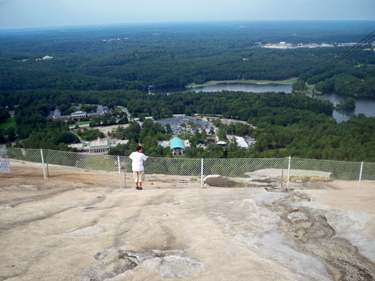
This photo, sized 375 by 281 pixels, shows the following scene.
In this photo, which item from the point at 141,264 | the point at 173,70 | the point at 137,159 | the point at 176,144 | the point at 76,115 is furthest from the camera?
the point at 173,70

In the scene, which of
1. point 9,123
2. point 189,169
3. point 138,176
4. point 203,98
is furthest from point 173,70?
point 138,176

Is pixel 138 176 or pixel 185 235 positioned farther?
pixel 138 176

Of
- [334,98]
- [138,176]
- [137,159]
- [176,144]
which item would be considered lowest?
[334,98]

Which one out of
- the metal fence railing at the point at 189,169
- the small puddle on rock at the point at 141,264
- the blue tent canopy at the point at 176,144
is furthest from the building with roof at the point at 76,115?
the small puddle on rock at the point at 141,264

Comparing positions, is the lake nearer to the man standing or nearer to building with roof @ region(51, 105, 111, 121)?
building with roof @ region(51, 105, 111, 121)

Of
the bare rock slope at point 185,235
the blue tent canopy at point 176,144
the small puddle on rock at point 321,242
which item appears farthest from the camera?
the blue tent canopy at point 176,144

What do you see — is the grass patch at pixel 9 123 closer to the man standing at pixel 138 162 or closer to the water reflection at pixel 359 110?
the man standing at pixel 138 162

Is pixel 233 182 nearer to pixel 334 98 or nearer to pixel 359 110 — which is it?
pixel 359 110

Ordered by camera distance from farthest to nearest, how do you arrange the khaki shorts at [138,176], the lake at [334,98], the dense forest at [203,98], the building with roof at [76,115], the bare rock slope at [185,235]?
the lake at [334,98] → the building with roof at [76,115] → the dense forest at [203,98] → the khaki shorts at [138,176] → the bare rock slope at [185,235]

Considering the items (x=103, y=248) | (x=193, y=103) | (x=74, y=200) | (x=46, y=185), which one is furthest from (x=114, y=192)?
(x=193, y=103)
